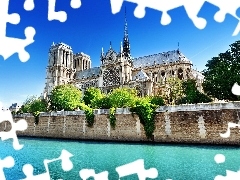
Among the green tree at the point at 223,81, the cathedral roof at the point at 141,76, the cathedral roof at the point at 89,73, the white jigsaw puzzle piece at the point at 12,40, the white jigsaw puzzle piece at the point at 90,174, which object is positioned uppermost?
the cathedral roof at the point at 89,73

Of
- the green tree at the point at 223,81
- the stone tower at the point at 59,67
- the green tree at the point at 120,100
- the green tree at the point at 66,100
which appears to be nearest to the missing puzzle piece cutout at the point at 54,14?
the green tree at the point at 223,81

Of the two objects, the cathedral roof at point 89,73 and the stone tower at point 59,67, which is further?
the stone tower at point 59,67

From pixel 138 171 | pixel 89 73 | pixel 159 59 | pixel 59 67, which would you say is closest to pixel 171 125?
pixel 138 171

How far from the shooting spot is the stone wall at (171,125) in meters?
18.5

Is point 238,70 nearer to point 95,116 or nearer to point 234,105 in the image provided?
point 234,105

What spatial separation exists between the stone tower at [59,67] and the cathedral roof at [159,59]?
52.1 feet

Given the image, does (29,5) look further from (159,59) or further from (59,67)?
(59,67)

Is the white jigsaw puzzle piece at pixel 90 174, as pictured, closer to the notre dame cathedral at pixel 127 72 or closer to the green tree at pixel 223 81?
the green tree at pixel 223 81

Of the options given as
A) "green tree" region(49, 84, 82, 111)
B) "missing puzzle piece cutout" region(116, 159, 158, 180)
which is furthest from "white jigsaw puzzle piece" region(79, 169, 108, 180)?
"green tree" region(49, 84, 82, 111)

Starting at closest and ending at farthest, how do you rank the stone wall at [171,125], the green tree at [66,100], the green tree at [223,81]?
the stone wall at [171,125], the green tree at [223,81], the green tree at [66,100]

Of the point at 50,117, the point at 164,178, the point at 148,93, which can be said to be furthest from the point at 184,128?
the point at 148,93

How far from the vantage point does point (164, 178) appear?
29.3ft

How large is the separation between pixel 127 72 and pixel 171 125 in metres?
→ 25.8

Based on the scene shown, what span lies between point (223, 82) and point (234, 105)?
6.17m
